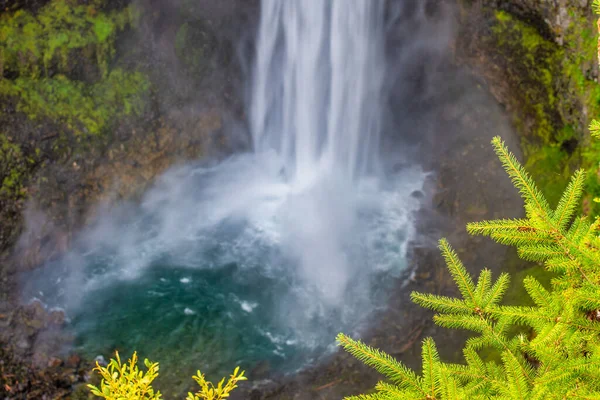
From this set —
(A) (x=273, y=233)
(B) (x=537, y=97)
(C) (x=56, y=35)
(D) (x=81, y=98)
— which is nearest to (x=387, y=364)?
(A) (x=273, y=233)

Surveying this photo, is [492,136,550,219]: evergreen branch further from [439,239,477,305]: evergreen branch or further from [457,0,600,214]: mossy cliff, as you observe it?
[457,0,600,214]: mossy cliff

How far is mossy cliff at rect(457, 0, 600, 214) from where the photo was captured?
425 inches

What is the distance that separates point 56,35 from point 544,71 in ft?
37.7

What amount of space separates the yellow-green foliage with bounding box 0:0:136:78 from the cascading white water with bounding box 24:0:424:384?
367 cm

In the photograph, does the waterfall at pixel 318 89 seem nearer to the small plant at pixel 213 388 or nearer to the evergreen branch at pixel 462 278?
the evergreen branch at pixel 462 278

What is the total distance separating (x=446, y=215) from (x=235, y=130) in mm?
6372

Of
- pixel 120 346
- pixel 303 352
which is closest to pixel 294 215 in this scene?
pixel 303 352

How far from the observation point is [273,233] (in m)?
13.3

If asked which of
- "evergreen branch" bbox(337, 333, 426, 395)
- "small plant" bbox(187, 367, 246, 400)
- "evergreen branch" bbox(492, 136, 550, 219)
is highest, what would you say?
"evergreen branch" bbox(492, 136, 550, 219)

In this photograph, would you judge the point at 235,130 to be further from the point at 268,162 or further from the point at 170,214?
the point at 170,214

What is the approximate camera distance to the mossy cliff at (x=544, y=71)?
1080 cm

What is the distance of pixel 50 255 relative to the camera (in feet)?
40.1

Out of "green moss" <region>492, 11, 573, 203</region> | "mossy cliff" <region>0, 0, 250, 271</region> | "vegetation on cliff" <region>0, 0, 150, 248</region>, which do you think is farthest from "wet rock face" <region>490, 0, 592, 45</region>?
"vegetation on cliff" <region>0, 0, 150, 248</region>

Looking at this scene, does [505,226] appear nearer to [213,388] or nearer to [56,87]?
[213,388]
